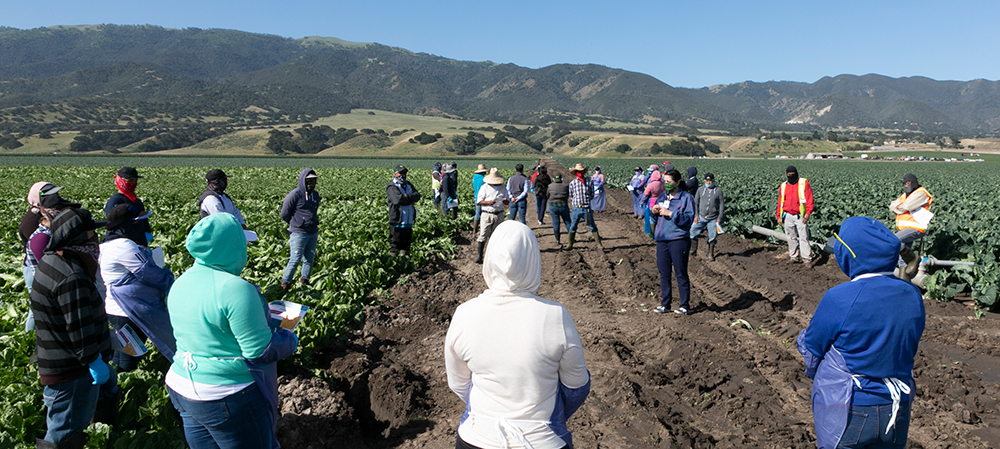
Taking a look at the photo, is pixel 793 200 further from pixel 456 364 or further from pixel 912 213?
pixel 456 364

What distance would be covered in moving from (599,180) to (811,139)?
115m

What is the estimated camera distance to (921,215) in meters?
8.12

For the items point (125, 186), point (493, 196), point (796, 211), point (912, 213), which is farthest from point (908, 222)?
point (125, 186)

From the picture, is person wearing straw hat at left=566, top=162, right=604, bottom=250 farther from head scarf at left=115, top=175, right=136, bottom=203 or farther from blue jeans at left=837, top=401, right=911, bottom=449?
blue jeans at left=837, top=401, right=911, bottom=449

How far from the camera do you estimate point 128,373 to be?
416 centimetres

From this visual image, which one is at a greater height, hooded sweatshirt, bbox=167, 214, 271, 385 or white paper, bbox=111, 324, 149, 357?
hooded sweatshirt, bbox=167, 214, 271, 385

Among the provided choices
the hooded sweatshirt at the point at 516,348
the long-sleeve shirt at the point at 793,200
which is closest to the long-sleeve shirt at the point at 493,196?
the long-sleeve shirt at the point at 793,200

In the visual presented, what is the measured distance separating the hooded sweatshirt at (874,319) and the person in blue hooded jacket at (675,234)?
425 cm

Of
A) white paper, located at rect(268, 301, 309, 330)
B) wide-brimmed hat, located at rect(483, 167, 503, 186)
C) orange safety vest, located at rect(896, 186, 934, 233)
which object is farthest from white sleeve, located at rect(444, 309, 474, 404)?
orange safety vest, located at rect(896, 186, 934, 233)

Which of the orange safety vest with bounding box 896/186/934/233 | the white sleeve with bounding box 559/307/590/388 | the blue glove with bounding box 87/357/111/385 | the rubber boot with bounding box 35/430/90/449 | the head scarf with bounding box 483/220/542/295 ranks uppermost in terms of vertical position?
the head scarf with bounding box 483/220/542/295

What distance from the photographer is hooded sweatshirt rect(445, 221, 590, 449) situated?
208 centimetres

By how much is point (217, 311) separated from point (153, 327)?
6.47ft

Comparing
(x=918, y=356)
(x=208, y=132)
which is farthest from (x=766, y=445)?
(x=208, y=132)

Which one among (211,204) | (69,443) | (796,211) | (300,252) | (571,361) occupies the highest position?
(211,204)
